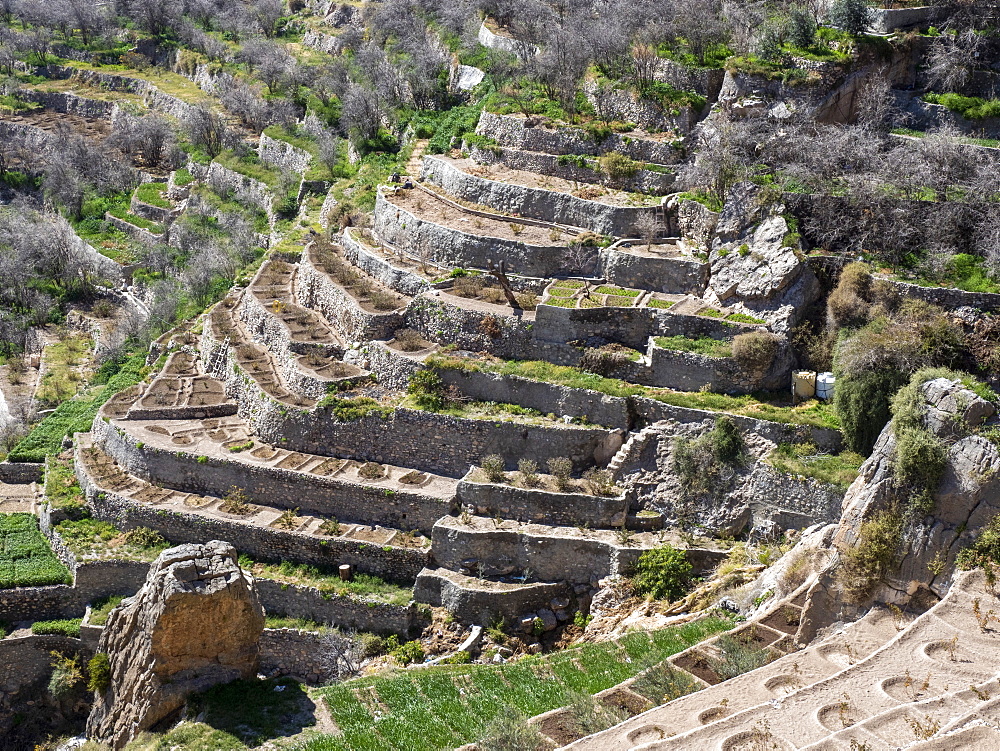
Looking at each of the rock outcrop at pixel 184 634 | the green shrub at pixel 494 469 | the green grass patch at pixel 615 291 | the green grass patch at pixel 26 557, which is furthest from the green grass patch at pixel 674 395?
the green grass patch at pixel 26 557

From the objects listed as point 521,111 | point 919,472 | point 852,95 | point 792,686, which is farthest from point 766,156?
point 792,686

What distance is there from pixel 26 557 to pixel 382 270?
13826 mm

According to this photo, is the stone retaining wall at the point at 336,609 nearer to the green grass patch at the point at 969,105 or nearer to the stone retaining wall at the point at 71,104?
the green grass patch at the point at 969,105

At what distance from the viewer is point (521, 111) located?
3812cm

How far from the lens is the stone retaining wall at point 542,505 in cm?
2589

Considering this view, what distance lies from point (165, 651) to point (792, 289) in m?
18.3

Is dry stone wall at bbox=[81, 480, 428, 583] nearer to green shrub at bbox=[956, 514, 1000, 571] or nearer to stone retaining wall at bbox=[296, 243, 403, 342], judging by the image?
stone retaining wall at bbox=[296, 243, 403, 342]

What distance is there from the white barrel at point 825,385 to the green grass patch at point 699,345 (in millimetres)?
2374

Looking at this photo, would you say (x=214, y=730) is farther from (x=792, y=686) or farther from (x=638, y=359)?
(x=638, y=359)

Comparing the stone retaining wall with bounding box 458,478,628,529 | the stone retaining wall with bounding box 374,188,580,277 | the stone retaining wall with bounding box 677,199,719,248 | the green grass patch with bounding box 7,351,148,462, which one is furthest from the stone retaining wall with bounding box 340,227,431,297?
the green grass patch with bounding box 7,351,148,462

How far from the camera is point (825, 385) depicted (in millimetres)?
26062

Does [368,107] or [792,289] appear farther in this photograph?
[368,107]

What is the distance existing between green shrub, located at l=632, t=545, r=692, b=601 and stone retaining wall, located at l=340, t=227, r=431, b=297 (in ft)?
39.3

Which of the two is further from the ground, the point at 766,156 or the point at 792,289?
the point at 766,156
